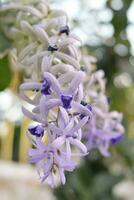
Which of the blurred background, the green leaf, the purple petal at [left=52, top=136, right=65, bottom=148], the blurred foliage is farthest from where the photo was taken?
the blurred foliage

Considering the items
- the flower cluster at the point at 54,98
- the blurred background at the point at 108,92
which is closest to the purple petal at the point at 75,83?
the flower cluster at the point at 54,98

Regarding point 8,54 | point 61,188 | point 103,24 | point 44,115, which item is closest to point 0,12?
point 8,54

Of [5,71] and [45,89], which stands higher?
[45,89]

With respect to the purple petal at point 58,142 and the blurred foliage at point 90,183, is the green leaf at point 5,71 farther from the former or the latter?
the blurred foliage at point 90,183

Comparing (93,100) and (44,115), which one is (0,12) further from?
A: (44,115)

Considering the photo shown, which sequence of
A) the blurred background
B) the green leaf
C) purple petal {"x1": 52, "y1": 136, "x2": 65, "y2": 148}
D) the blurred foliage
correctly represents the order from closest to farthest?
purple petal {"x1": 52, "y1": 136, "x2": 65, "y2": 148} → the green leaf → the blurred background → the blurred foliage

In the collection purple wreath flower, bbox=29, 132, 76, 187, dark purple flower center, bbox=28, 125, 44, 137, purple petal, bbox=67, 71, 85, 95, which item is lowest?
purple wreath flower, bbox=29, 132, 76, 187

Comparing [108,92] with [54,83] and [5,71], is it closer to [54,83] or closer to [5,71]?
[5,71]

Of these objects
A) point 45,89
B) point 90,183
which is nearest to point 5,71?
point 45,89

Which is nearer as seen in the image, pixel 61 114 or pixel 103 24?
pixel 61 114

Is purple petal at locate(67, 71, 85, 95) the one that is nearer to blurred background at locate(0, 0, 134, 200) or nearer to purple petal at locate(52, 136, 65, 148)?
purple petal at locate(52, 136, 65, 148)

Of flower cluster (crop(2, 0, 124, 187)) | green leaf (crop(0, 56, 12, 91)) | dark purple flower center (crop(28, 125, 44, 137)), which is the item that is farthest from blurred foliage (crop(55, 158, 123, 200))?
dark purple flower center (crop(28, 125, 44, 137))
